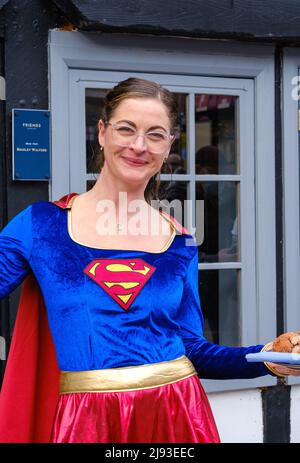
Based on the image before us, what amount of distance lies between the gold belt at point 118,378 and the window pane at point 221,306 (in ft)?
5.64

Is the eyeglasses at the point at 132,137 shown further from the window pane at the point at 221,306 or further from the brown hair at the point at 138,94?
the window pane at the point at 221,306

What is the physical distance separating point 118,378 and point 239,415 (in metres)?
1.91

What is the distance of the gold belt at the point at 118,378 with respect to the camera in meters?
1.83

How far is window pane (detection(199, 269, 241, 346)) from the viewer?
362 cm

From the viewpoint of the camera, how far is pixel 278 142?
3.59m

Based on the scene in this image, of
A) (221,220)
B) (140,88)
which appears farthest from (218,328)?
(140,88)

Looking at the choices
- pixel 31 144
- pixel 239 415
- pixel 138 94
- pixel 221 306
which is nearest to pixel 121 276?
pixel 138 94

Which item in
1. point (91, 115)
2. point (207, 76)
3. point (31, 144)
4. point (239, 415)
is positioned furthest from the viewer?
point (239, 415)

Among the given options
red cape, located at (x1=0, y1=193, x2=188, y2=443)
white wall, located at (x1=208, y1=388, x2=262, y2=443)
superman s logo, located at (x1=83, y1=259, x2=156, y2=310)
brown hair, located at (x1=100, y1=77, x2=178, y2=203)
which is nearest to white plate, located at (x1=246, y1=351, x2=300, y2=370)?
superman s logo, located at (x1=83, y1=259, x2=156, y2=310)

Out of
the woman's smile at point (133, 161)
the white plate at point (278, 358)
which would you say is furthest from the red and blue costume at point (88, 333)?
the woman's smile at point (133, 161)

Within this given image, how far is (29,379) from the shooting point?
2.01m

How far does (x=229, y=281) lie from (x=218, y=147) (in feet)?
2.17

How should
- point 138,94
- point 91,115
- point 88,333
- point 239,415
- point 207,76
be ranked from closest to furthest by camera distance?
1. point 88,333
2. point 138,94
3. point 91,115
4. point 207,76
5. point 239,415

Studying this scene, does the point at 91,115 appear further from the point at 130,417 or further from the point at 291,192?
the point at 130,417
